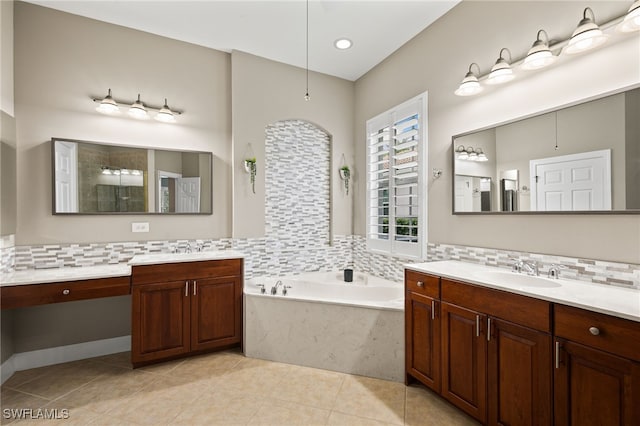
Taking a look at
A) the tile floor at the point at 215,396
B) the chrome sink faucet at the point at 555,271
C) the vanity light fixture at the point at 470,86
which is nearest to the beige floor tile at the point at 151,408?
the tile floor at the point at 215,396

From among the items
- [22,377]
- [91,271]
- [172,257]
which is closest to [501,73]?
[172,257]

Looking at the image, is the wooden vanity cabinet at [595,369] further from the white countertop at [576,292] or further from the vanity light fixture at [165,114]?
the vanity light fixture at [165,114]

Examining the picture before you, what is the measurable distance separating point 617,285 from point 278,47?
11.7 feet

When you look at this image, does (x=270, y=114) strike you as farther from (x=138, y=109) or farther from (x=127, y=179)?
(x=127, y=179)

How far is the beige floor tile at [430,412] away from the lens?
2.00 meters

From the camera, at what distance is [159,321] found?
2.70 m

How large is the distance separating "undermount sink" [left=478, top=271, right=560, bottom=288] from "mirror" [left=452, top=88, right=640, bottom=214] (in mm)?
457

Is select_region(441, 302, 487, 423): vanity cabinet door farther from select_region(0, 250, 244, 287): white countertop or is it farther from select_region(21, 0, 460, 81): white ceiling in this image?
select_region(21, 0, 460, 81): white ceiling

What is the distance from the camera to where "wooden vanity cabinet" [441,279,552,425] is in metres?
1.55

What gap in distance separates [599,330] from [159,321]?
305 centimetres

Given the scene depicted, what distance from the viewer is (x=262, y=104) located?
3.64 m

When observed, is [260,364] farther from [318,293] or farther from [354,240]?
[354,240]

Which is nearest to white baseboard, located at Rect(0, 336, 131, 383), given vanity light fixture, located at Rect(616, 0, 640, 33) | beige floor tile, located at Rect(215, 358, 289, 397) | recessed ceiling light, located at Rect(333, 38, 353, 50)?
beige floor tile, located at Rect(215, 358, 289, 397)

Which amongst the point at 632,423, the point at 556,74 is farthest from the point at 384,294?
the point at 556,74
